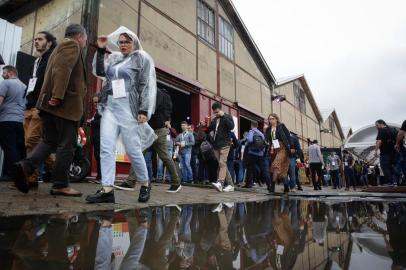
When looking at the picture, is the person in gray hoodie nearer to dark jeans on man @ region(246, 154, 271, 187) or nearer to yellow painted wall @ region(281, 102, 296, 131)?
dark jeans on man @ region(246, 154, 271, 187)

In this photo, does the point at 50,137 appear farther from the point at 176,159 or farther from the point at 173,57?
the point at 173,57

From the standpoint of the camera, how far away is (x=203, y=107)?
10.8m

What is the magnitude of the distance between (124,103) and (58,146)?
0.77m

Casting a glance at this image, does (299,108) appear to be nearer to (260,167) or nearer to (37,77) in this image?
(260,167)

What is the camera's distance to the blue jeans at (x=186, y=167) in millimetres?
7592

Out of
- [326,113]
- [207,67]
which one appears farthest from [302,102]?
[207,67]

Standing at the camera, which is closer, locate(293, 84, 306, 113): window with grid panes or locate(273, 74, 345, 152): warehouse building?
locate(273, 74, 345, 152): warehouse building

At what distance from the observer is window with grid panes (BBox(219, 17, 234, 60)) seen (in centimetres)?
1284

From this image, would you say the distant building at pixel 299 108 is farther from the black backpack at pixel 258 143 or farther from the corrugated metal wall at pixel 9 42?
the corrugated metal wall at pixel 9 42

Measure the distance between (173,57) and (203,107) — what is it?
2.07 m

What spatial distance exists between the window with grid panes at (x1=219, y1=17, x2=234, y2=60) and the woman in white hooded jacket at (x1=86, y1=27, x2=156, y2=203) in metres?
9.91

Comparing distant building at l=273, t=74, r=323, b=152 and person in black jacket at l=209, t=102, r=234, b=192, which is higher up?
distant building at l=273, t=74, r=323, b=152

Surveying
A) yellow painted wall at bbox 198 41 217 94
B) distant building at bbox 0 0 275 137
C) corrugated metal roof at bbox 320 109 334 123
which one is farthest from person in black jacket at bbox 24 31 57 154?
corrugated metal roof at bbox 320 109 334 123

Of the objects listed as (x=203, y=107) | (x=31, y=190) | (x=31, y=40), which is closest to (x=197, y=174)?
(x=203, y=107)
